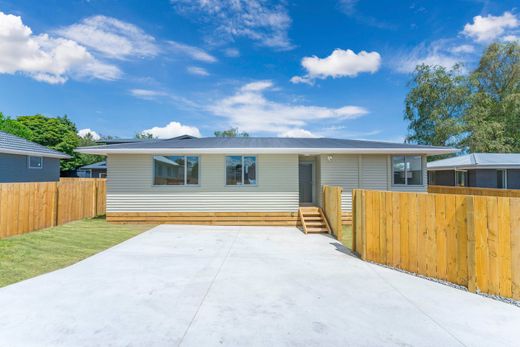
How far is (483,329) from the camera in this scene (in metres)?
2.99

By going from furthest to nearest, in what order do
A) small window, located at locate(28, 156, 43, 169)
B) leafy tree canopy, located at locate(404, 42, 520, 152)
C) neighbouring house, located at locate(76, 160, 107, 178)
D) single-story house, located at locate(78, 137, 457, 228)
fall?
1. neighbouring house, located at locate(76, 160, 107, 178)
2. leafy tree canopy, located at locate(404, 42, 520, 152)
3. small window, located at locate(28, 156, 43, 169)
4. single-story house, located at locate(78, 137, 457, 228)

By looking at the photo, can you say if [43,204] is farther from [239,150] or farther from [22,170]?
[22,170]

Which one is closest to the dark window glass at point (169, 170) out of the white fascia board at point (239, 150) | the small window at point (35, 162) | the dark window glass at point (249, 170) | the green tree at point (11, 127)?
the white fascia board at point (239, 150)

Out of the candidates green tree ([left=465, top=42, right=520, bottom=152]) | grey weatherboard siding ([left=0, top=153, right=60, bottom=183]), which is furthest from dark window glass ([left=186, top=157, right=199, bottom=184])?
green tree ([left=465, top=42, right=520, bottom=152])

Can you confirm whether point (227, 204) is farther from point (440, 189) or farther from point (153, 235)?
point (440, 189)

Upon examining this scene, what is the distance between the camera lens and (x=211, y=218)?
10.1 m

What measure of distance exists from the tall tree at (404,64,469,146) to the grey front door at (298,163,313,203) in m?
20.6

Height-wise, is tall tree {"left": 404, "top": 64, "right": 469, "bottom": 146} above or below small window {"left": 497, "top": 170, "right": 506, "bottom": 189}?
above

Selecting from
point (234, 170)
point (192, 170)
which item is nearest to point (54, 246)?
point (192, 170)

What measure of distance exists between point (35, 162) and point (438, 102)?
34.8m

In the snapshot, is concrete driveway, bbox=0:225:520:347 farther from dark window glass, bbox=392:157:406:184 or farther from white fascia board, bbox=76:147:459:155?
dark window glass, bbox=392:157:406:184

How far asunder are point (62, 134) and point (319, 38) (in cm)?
3628

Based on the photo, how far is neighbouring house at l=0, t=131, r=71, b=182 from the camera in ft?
44.1

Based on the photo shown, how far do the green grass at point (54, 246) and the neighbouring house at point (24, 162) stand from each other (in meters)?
7.84
